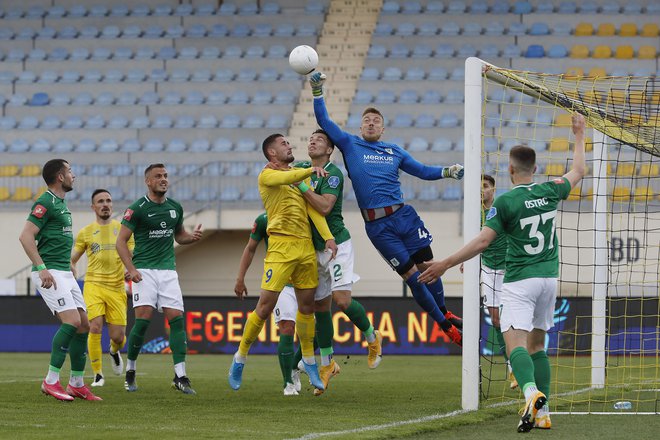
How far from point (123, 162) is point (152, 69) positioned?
3714 mm

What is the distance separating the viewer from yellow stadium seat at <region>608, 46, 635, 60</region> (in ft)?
89.9

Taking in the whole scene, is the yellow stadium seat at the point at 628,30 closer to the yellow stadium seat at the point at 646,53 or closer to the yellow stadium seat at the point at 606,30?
the yellow stadium seat at the point at 606,30

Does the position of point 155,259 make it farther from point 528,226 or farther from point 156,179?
point 528,226

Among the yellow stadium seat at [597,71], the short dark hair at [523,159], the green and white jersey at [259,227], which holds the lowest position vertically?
the green and white jersey at [259,227]

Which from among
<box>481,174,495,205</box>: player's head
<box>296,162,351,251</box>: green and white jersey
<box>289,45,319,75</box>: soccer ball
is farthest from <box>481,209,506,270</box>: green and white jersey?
<box>289,45,319,75</box>: soccer ball

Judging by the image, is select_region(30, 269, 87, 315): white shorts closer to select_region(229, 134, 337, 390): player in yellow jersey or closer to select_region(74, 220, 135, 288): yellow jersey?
select_region(229, 134, 337, 390): player in yellow jersey

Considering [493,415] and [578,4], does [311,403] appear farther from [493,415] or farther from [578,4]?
[578,4]

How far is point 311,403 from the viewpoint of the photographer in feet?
33.1

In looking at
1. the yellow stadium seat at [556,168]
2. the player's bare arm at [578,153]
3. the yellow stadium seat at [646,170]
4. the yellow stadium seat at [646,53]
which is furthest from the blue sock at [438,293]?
the yellow stadium seat at [646,53]

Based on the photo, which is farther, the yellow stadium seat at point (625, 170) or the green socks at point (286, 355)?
the yellow stadium seat at point (625, 170)

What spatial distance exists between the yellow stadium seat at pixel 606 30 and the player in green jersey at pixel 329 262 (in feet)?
61.4

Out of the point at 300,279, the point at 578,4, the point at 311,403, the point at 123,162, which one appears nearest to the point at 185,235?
the point at 300,279

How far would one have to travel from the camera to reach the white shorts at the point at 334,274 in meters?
10.8

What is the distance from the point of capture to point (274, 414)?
909cm
